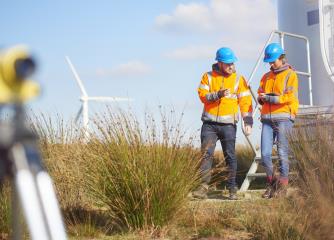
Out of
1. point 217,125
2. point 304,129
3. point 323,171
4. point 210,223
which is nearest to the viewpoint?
point 323,171

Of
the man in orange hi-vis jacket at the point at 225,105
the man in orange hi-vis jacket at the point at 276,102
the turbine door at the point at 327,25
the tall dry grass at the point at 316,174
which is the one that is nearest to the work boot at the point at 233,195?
the man in orange hi-vis jacket at the point at 225,105

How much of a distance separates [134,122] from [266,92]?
2.73 m

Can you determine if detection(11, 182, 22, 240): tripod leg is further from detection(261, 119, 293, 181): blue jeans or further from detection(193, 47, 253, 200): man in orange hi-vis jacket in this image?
detection(193, 47, 253, 200): man in orange hi-vis jacket

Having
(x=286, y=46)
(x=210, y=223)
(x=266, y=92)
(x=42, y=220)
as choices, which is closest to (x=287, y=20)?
(x=286, y=46)

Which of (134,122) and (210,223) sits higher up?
(134,122)

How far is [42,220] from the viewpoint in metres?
1.26

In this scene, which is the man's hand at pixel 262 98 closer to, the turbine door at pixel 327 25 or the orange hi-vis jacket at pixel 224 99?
the orange hi-vis jacket at pixel 224 99

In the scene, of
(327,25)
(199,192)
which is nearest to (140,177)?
(199,192)

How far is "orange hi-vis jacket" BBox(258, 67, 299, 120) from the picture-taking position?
751 cm

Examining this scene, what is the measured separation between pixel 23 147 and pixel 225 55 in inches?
262

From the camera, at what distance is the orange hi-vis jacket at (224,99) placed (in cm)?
780

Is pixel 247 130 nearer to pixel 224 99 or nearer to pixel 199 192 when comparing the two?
pixel 224 99

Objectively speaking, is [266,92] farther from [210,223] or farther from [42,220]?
[42,220]

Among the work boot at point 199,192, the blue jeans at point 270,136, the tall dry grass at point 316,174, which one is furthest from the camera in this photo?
the blue jeans at point 270,136
